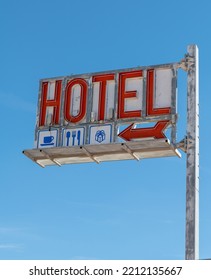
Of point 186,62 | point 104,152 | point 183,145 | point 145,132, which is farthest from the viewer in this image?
point 104,152

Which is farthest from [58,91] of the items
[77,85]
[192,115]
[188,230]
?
[188,230]

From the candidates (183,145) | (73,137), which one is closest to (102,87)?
(73,137)

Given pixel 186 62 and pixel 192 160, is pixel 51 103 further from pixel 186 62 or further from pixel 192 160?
pixel 192 160

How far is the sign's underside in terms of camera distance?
22750 mm

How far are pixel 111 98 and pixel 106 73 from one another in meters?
0.91

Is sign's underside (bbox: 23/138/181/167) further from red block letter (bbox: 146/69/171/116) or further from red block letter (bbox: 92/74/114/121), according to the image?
red block letter (bbox: 92/74/114/121)

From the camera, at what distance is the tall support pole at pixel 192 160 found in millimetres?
20728

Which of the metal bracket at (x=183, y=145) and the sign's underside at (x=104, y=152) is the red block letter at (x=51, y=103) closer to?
the sign's underside at (x=104, y=152)

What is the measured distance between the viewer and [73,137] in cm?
2406

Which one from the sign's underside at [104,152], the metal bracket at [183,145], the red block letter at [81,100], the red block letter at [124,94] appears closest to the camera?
the metal bracket at [183,145]

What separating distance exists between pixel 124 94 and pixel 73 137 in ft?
7.36

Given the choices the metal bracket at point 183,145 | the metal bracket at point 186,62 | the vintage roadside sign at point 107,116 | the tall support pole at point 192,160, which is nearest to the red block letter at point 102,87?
the vintage roadside sign at point 107,116
